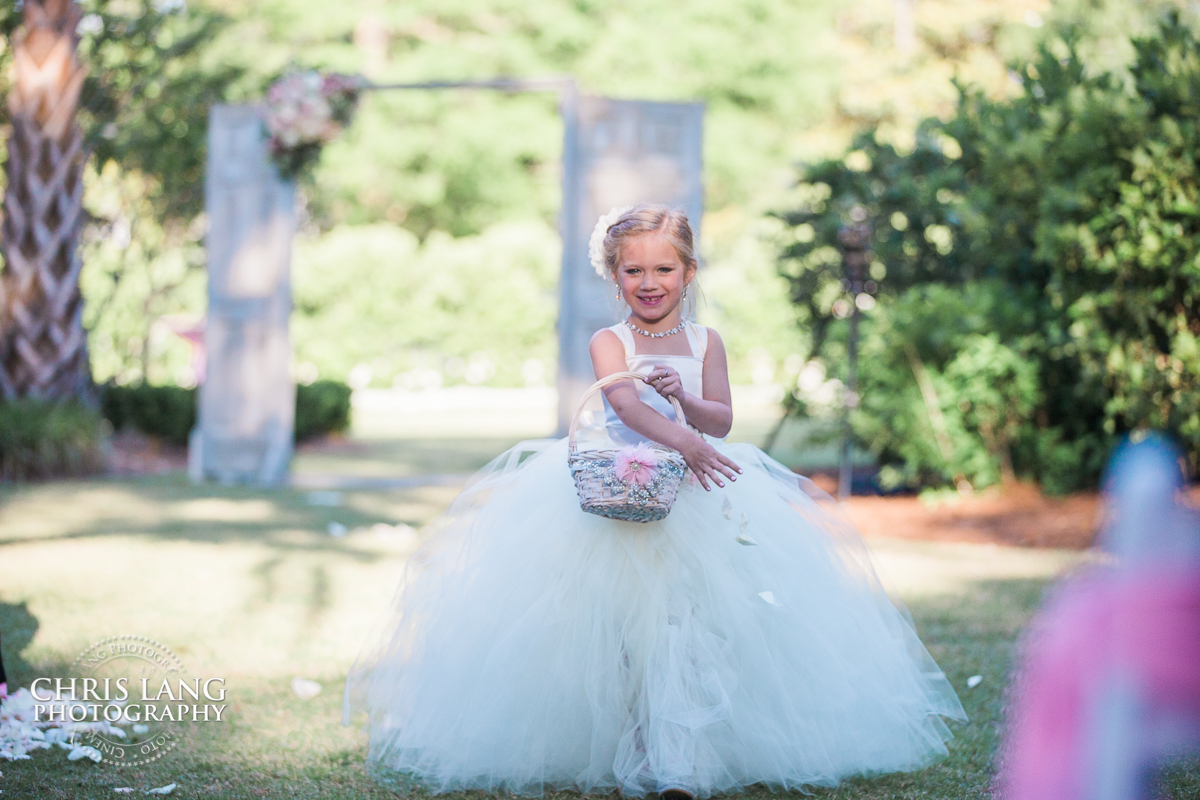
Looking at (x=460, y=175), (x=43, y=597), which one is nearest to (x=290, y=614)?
(x=43, y=597)

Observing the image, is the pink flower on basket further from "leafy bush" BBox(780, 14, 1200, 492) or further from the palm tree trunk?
the palm tree trunk

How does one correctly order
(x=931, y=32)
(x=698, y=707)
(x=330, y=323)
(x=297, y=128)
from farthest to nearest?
(x=330, y=323), (x=931, y=32), (x=297, y=128), (x=698, y=707)

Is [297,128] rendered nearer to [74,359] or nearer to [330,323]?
[74,359]

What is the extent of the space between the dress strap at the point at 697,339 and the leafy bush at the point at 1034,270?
15.3 feet

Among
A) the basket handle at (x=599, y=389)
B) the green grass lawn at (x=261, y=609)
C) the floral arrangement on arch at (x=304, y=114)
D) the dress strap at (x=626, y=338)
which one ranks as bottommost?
the green grass lawn at (x=261, y=609)

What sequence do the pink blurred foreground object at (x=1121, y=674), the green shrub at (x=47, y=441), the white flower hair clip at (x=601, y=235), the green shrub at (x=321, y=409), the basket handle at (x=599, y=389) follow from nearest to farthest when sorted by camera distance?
1. the pink blurred foreground object at (x=1121, y=674)
2. the basket handle at (x=599, y=389)
3. the white flower hair clip at (x=601, y=235)
4. the green shrub at (x=47, y=441)
5. the green shrub at (x=321, y=409)

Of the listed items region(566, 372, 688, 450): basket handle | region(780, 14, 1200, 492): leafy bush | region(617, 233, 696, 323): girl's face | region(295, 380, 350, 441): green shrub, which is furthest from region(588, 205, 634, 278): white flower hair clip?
region(295, 380, 350, 441): green shrub

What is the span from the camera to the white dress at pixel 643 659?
2.69 meters

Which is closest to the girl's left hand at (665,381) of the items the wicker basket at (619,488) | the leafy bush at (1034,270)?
the wicker basket at (619,488)

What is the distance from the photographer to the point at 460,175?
2431 cm

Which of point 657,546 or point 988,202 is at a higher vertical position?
point 988,202

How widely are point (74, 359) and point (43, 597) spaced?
5.94 m

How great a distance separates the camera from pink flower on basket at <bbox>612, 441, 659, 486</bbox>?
2559mm

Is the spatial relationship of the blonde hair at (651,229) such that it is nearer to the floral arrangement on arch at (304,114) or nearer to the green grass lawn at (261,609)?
the green grass lawn at (261,609)
